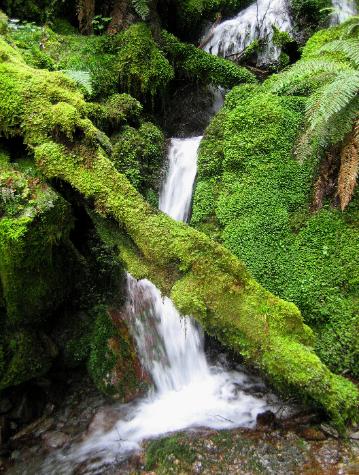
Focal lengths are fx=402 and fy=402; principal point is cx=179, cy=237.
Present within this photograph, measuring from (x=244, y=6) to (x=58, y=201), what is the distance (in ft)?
27.5

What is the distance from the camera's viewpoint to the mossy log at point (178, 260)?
371 cm

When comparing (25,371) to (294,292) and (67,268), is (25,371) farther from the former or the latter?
(294,292)

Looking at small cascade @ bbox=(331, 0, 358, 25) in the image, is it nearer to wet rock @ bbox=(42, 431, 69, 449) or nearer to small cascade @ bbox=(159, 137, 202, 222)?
small cascade @ bbox=(159, 137, 202, 222)

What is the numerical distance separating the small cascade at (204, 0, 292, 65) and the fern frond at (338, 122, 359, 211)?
491 centimetres

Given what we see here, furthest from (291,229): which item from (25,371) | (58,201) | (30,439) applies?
(30,439)

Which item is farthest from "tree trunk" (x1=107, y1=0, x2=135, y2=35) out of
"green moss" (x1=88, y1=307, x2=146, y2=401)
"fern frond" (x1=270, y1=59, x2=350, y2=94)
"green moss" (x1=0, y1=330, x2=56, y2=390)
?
"green moss" (x1=0, y1=330, x2=56, y2=390)

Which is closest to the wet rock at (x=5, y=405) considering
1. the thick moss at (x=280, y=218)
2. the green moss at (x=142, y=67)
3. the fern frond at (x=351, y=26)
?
the thick moss at (x=280, y=218)

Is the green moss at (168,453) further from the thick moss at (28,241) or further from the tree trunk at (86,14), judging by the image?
the tree trunk at (86,14)

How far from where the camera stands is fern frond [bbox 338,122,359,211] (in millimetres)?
4836

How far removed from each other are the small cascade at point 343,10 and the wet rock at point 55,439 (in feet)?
31.0

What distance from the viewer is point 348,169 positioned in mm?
4871

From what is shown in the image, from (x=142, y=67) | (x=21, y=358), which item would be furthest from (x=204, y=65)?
(x=21, y=358)

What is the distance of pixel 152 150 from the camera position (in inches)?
253

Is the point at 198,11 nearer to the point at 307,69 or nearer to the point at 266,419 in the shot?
the point at 307,69
